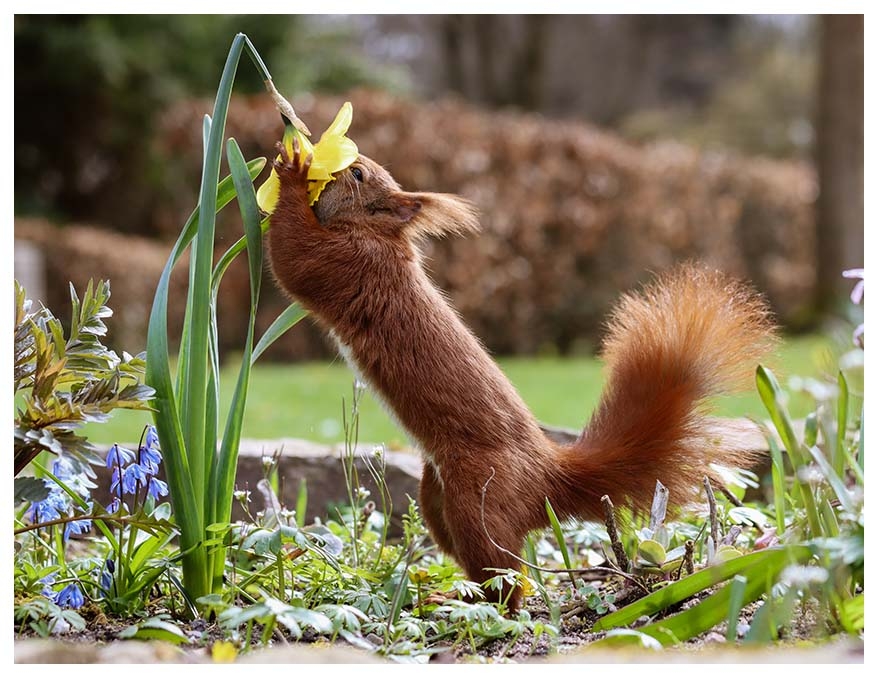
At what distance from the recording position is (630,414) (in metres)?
2.38

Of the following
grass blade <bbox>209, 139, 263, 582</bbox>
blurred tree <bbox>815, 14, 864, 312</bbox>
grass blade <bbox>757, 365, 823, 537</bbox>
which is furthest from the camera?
blurred tree <bbox>815, 14, 864, 312</bbox>

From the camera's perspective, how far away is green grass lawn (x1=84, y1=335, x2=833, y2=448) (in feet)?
18.0

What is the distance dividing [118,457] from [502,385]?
3.07ft

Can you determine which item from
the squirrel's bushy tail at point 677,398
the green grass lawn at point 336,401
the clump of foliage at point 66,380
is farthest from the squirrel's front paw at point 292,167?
the green grass lawn at point 336,401

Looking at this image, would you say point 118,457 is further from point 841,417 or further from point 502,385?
point 841,417

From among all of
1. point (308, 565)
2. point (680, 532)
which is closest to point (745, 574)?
point (680, 532)

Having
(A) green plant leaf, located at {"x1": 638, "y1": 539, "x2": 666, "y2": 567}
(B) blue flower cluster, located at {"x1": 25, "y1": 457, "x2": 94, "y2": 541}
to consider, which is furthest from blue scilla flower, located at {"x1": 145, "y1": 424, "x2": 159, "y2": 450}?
(A) green plant leaf, located at {"x1": 638, "y1": 539, "x2": 666, "y2": 567}

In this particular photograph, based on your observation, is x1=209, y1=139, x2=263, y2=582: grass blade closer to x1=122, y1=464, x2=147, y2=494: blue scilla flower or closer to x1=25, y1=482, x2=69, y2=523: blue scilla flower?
x1=122, y1=464, x2=147, y2=494: blue scilla flower

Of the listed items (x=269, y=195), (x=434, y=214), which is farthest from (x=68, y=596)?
(x=434, y=214)

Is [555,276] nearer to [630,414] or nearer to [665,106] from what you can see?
[630,414]

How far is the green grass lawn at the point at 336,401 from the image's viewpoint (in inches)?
216

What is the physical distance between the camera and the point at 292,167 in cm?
239

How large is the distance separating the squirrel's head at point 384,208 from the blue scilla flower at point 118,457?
0.77 meters

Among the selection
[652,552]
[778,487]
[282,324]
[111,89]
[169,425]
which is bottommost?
[652,552]
